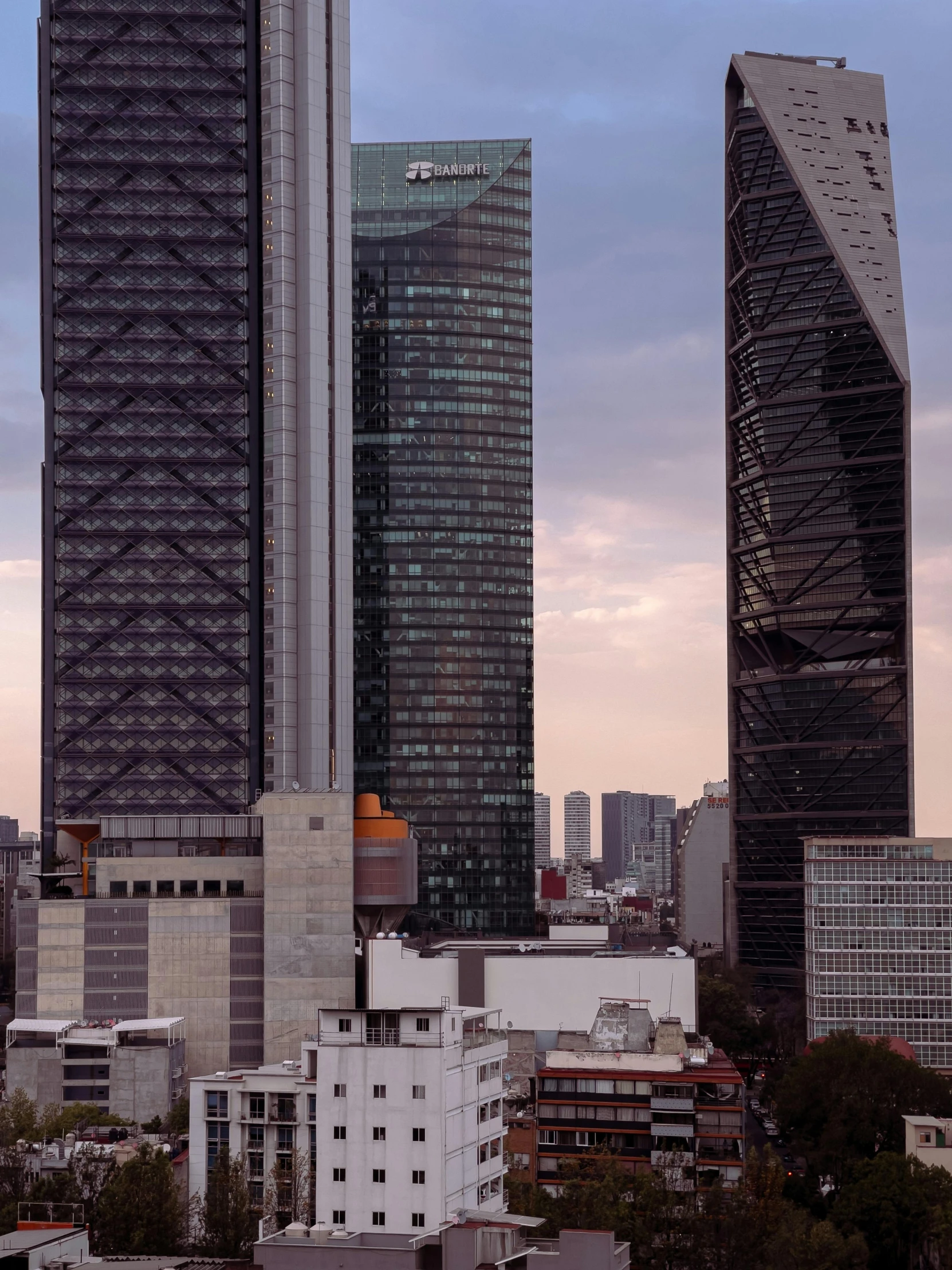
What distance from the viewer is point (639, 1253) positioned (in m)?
110

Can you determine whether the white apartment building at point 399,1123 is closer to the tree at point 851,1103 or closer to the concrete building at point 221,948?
the tree at point 851,1103

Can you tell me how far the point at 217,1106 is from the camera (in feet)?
459

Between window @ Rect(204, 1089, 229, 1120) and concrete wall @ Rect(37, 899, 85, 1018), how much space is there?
1902 inches

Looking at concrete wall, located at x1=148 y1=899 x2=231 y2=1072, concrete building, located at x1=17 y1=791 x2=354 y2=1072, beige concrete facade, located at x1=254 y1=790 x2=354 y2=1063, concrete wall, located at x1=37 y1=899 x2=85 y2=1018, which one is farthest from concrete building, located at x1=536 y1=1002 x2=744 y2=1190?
concrete wall, located at x1=37 y1=899 x2=85 y2=1018

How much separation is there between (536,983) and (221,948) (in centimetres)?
3311

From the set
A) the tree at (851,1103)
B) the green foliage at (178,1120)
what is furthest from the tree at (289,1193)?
the tree at (851,1103)

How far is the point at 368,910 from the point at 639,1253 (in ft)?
301

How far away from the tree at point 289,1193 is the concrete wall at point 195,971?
48.8 m

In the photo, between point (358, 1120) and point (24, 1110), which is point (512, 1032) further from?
point (358, 1120)

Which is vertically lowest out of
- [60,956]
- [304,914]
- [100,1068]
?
[100,1068]

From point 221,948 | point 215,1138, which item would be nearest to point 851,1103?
point 215,1138

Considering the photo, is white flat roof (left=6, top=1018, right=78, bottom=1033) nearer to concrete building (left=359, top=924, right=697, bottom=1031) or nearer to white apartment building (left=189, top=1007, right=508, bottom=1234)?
concrete building (left=359, top=924, right=697, bottom=1031)

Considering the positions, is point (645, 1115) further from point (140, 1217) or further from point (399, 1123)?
point (399, 1123)

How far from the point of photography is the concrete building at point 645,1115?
14225 centimetres
